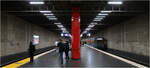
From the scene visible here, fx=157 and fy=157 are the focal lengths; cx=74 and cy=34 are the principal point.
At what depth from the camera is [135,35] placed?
19.6 m

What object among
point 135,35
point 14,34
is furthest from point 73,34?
point 135,35

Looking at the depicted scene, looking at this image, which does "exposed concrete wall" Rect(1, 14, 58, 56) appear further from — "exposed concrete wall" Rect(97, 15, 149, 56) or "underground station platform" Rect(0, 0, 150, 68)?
"exposed concrete wall" Rect(97, 15, 149, 56)

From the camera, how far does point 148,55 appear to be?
16.3m

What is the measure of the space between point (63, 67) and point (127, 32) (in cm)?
1519

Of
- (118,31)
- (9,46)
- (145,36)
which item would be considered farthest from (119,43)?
(9,46)

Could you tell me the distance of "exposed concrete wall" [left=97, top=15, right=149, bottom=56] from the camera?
1684 centimetres

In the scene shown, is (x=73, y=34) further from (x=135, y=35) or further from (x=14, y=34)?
(x=135, y=35)

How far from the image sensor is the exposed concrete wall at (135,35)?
663 inches

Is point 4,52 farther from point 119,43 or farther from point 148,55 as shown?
point 119,43

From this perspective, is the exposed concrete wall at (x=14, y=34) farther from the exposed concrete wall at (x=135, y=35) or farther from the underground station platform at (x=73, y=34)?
the exposed concrete wall at (x=135, y=35)

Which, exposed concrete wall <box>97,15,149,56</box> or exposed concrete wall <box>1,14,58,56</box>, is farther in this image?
exposed concrete wall <box>97,15,149,56</box>

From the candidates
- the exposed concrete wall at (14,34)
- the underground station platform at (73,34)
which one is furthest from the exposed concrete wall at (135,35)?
the exposed concrete wall at (14,34)


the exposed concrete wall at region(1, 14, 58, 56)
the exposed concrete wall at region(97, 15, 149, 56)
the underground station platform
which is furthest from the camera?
the exposed concrete wall at region(97, 15, 149, 56)

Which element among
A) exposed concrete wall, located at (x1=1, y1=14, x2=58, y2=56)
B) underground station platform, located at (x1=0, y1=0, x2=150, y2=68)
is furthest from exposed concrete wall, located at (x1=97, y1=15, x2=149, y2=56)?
exposed concrete wall, located at (x1=1, y1=14, x2=58, y2=56)
